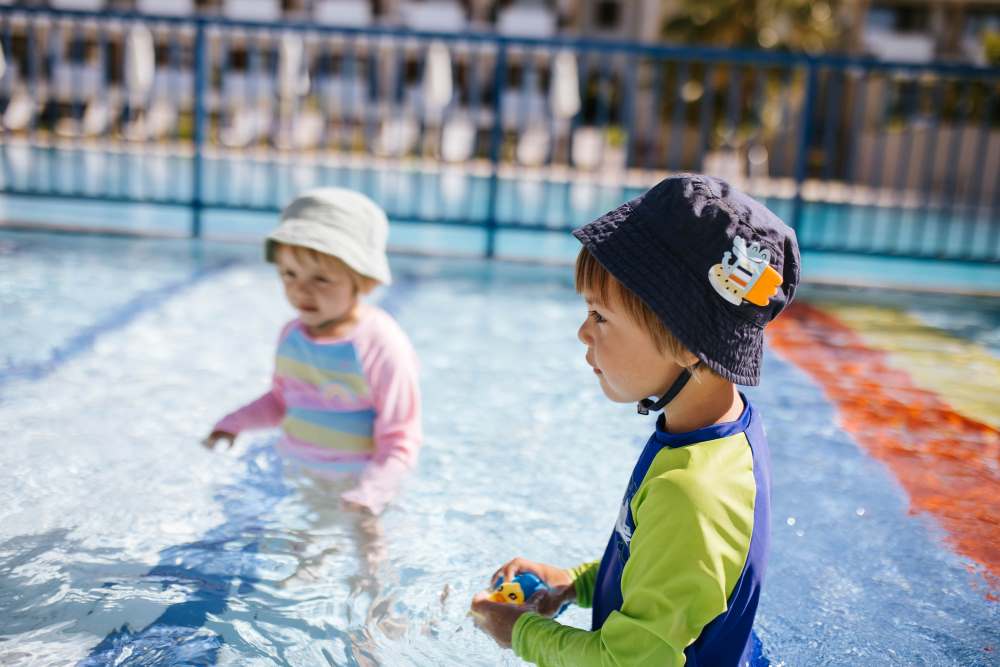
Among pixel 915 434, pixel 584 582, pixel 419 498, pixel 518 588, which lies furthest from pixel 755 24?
pixel 518 588

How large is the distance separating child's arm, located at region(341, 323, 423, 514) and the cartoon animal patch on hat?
158 cm

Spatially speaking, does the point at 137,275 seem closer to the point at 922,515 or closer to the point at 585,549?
the point at 585,549

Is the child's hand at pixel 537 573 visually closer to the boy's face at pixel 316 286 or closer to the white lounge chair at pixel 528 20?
the boy's face at pixel 316 286

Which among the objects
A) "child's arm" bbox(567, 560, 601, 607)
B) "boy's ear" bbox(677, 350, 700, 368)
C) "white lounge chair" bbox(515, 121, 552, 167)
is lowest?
"white lounge chair" bbox(515, 121, 552, 167)

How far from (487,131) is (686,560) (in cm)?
2633

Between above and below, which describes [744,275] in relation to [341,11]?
below

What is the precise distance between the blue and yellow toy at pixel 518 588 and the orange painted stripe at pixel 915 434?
5.31ft

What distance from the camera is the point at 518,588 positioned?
2127mm

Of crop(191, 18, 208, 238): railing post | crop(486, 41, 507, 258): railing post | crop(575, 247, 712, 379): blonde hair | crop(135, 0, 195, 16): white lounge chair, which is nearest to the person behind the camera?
crop(575, 247, 712, 379): blonde hair

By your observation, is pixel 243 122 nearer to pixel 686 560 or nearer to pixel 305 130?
pixel 305 130

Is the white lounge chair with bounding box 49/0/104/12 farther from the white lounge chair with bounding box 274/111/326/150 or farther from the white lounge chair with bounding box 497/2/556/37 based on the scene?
the white lounge chair with bounding box 497/2/556/37

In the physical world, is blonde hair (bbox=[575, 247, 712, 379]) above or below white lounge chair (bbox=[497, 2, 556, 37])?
below

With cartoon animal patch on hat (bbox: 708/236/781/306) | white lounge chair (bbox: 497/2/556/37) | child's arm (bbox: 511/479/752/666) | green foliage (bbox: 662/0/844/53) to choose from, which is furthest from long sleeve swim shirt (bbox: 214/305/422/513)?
white lounge chair (bbox: 497/2/556/37)

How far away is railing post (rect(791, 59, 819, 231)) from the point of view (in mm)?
8383
